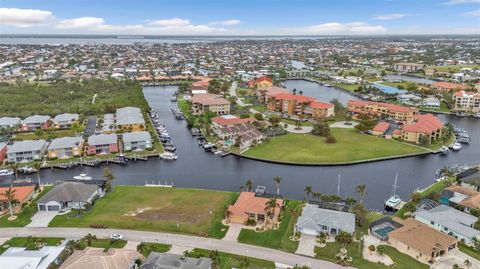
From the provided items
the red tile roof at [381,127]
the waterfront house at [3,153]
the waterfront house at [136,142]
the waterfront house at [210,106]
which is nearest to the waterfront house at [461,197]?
the red tile roof at [381,127]

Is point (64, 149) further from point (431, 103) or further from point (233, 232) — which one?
point (431, 103)

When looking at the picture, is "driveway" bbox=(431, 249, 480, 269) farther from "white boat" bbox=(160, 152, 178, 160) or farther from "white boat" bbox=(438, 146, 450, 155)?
"white boat" bbox=(160, 152, 178, 160)

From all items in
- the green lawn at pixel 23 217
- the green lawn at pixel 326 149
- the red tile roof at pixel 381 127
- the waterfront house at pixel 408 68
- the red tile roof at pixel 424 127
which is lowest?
the green lawn at pixel 23 217

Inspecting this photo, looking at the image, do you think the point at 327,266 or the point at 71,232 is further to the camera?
the point at 71,232

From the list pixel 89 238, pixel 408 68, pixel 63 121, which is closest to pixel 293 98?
pixel 63 121

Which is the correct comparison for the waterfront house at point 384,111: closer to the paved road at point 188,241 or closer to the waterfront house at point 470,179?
the waterfront house at point 470,179

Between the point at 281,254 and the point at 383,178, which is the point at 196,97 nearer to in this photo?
the point at 383,178

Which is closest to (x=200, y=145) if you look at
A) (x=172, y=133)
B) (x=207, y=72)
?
(x=172, y=133)

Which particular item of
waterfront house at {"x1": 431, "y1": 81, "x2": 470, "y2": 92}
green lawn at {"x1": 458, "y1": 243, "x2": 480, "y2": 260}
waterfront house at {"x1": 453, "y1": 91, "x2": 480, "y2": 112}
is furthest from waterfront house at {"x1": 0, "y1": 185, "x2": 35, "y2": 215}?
waterfront house at {"x1": 431, "y1": 81, "x2": 470, "y2": 92}
